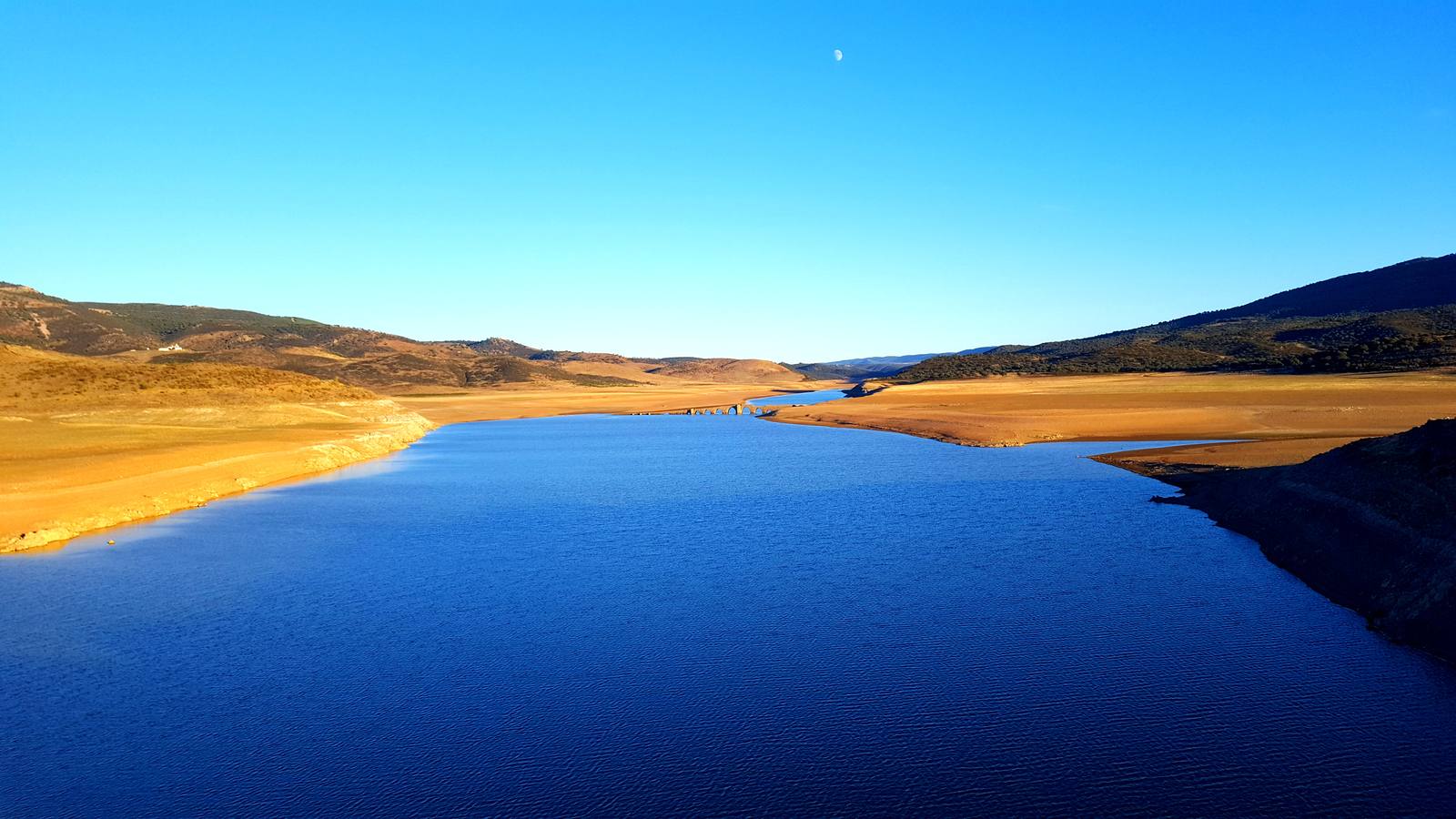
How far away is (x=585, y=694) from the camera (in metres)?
11.5

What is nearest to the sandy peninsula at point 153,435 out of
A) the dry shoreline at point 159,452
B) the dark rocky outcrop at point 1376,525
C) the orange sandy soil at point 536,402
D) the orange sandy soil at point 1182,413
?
the dry shoreline at point 159,452

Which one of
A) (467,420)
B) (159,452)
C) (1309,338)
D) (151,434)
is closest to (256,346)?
(467,420)

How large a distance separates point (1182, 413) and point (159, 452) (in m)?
54.1

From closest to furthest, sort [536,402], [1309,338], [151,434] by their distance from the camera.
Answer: [151,434]
[1309,338]
[536,402]

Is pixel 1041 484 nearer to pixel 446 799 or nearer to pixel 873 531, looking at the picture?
pixel 873 531

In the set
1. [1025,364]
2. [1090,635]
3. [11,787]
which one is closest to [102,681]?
[11,787]

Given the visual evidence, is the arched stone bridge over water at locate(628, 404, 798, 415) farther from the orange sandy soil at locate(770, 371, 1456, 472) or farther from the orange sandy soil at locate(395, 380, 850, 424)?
the orange sandy soil at locate(770, 371, 1456, 472)

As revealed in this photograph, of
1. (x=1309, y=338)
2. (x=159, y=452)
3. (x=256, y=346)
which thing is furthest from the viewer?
(x=256, y=346)

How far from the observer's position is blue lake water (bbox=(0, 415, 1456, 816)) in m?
8.93

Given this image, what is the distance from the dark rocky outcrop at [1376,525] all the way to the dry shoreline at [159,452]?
28920mm

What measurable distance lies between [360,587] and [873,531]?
40.3 ft

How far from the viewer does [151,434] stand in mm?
41406

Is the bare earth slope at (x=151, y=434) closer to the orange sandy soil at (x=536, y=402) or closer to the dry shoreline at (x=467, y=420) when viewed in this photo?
the dry shoreline at (x=467, y=420)

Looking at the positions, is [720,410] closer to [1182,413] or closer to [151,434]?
[1182,413]
